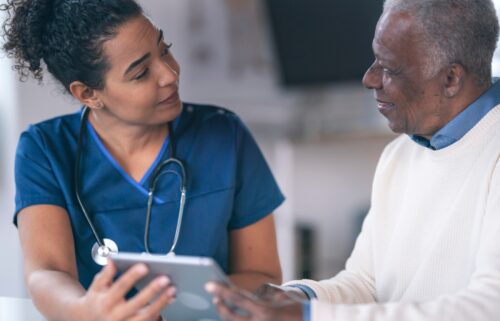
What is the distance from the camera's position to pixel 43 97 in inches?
110

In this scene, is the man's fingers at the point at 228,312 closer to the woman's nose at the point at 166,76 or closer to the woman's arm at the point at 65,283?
the woman's arm at the point at 65,283

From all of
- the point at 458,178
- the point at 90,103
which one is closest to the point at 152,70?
the point at 90,103

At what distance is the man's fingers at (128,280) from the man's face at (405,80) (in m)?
0.53

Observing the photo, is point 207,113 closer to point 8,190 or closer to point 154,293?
point 154,293

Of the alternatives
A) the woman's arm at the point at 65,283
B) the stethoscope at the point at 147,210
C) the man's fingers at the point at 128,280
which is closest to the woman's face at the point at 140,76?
the stethoscope at the point at 147,210

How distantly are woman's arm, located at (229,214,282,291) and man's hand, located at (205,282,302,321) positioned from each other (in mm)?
555

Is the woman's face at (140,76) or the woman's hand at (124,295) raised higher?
the woman's face at (140,76)

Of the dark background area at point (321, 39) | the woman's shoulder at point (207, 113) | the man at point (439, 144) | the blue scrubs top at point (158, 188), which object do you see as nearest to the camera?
the man at point (439, 144)

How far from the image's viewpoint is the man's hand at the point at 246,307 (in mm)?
1010

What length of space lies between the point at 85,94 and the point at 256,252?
0.49 metres

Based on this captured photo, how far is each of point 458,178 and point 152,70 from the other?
0.62 metres

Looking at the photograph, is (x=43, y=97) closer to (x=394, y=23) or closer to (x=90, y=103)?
(x=90, y=103)

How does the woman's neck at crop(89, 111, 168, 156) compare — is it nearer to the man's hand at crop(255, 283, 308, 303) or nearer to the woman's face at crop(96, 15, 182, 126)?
the woman's face at crop(96, 15, 182, 126)

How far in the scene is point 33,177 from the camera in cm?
154
